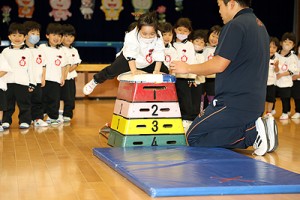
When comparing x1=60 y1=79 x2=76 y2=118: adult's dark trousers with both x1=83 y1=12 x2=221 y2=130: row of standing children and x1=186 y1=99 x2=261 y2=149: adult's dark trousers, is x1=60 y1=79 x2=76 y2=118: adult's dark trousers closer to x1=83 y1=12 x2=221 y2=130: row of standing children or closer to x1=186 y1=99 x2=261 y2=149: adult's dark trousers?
x1=83 y1=12 x2=221 y2=130: row of standing children

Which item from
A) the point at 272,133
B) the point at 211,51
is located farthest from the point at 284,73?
the point at 272,133

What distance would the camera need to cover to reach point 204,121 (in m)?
4.55

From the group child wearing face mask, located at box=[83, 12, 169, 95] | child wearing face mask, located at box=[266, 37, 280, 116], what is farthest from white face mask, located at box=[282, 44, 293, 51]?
child wearing face mask, located at box=[83, 12, 169, 95]

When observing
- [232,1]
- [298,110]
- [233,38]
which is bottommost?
[298,110]

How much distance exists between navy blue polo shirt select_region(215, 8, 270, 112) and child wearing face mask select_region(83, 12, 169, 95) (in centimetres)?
81

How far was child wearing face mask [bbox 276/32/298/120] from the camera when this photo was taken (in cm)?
755

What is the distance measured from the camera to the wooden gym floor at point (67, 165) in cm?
315

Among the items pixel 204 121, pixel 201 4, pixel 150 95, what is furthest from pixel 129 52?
pixel 201 4

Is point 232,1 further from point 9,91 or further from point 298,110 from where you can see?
A: point 298,110

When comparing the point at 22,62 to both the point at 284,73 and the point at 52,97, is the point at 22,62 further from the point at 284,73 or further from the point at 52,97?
the point at 284,73

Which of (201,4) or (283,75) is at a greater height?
(201,4)

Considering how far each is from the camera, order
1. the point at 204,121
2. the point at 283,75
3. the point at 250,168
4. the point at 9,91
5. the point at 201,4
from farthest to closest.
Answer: the point at 201,4, the point at 283,75, the point at 9,91, the point at 204,121, the point at 250,168

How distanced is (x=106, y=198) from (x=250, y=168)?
1.08 m

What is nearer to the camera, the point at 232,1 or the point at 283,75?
the point at 232,1
